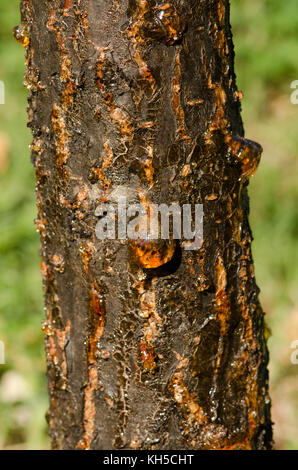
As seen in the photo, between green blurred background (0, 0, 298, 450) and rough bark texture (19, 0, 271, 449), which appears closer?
rough bark texture (19, 0, 271, 449)

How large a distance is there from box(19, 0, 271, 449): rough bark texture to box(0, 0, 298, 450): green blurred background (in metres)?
0.74

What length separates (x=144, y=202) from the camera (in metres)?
0.91

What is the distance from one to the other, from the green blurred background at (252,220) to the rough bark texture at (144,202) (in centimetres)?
74

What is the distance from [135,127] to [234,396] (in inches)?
22.2

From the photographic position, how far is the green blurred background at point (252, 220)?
6.13 ft

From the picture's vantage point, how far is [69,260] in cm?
102

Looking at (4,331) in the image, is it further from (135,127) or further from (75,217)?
(135,127)

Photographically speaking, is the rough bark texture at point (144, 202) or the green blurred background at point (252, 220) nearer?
the rough bark texture at point (144, 202)

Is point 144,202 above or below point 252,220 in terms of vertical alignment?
below

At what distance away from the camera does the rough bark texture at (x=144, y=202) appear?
2.81 ft

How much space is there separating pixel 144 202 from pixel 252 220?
1.70 meters

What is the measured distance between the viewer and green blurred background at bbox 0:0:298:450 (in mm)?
1869

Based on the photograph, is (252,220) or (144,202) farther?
(252,220)
